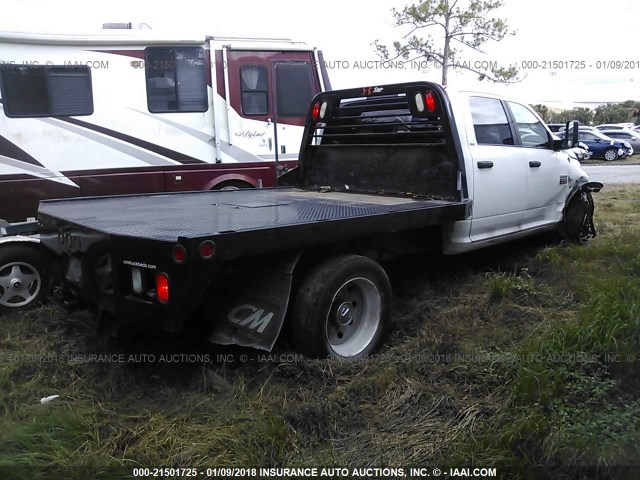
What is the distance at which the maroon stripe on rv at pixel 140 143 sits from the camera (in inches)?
271

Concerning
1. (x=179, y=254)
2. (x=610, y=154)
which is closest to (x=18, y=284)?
(x=179, y=254)

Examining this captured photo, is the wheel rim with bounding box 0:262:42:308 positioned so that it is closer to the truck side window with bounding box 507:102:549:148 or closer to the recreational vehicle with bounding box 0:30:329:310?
the recreational vehicle with bounding box 0:30:329:310

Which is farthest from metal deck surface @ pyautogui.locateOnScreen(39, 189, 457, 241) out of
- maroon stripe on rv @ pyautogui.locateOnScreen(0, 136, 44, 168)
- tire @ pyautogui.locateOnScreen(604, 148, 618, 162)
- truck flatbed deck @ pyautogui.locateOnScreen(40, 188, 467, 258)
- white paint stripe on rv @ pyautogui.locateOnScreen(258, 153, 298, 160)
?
tire @ pyautogui.locateOnScreen(604, 148, 618, 162)

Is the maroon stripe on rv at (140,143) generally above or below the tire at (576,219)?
above

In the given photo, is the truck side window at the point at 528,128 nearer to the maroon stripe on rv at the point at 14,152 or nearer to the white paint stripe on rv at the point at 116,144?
the white paint stripe on rv at the point at 116,144

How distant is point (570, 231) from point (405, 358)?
3.85 m

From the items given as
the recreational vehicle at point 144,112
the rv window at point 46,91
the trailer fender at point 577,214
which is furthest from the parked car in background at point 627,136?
the rv window at point 46,91

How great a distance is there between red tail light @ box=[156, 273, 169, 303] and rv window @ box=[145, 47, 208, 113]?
483 centimetres

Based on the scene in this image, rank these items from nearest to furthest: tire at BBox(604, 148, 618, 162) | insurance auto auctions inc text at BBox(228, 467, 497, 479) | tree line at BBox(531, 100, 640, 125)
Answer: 1. insurance auto auctions inc text at BBox(228, 467, 497, 479)
2. tire at BBox(604, 148, 618, 162)
3. tree line at BBox(531, 100, 640, 125)

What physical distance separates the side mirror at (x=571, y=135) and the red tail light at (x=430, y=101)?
7.41 feet

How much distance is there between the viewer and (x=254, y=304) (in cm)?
337

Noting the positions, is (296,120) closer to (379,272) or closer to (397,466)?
(379,272)

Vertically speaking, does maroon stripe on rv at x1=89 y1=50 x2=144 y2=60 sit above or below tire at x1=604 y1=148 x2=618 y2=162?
above

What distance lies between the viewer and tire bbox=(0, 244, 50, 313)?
4.34 meters
